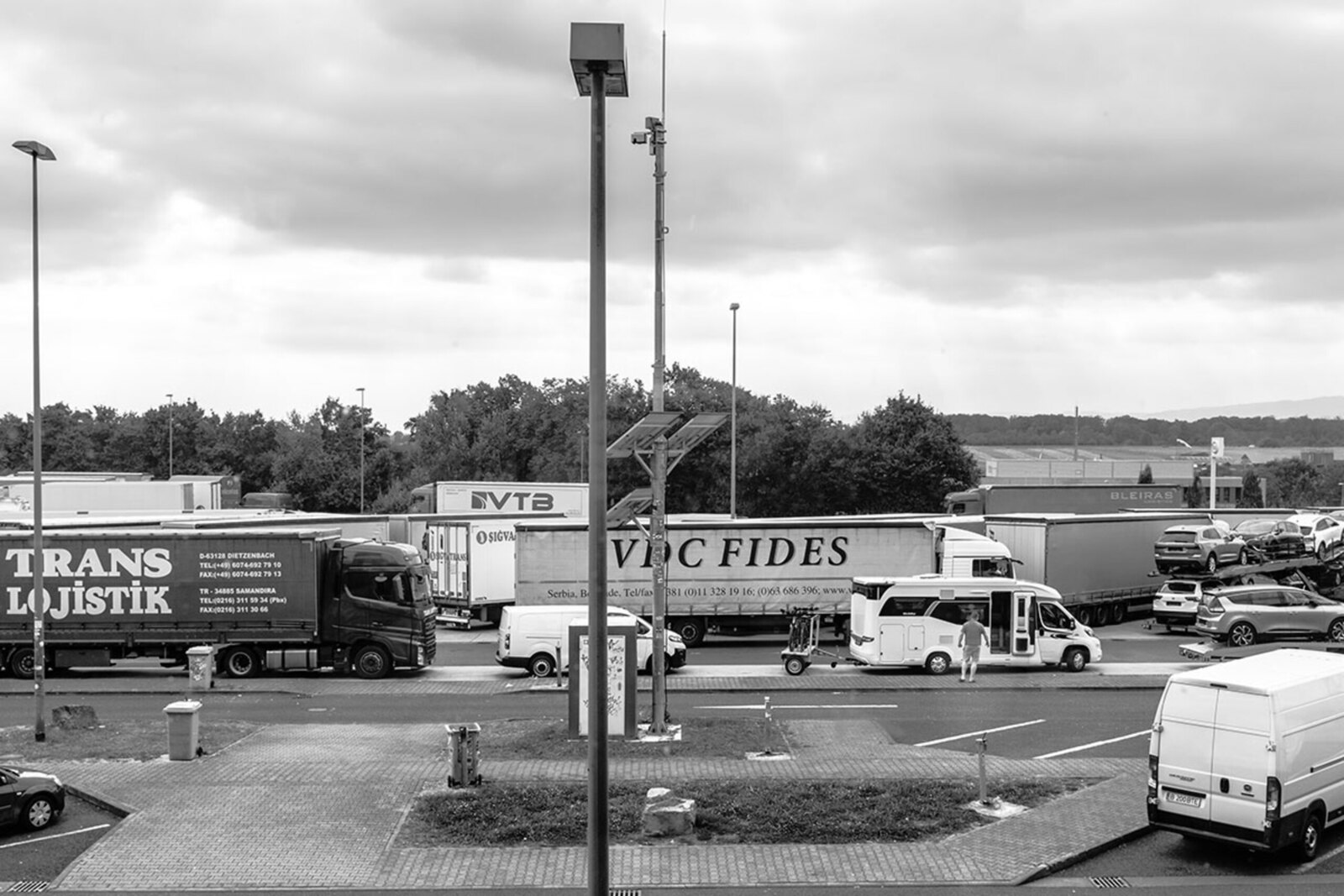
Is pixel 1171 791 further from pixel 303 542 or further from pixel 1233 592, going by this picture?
pixel 303 542

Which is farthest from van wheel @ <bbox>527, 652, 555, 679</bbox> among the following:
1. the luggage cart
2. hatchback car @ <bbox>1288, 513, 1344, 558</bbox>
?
hatchback car @ <bbox>1288, 513, 1344, 558</bbox>

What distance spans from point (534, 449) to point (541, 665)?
71.8 meters

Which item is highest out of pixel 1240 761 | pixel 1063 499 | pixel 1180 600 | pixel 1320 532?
pixel 1063 499

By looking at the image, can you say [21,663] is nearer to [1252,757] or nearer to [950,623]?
[950,623]

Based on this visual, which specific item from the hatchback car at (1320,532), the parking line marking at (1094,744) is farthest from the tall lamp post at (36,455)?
the hatchback car at (1320,532)

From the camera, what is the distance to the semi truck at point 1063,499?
2249 inches

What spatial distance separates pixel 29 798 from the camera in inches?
650

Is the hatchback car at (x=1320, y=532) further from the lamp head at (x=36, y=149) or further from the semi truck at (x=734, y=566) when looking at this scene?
the lamp head at (x=36, y=149)

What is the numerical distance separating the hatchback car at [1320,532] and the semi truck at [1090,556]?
4897mm

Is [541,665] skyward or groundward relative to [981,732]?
skyward

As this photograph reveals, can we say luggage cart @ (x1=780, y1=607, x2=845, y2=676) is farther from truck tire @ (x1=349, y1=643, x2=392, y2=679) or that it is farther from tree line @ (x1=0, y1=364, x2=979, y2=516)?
tree line @ (x1=0, y1=364, x2=979, y2=516)

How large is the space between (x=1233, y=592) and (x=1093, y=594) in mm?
8038

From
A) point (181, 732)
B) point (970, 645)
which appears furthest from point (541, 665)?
point (181, 732)

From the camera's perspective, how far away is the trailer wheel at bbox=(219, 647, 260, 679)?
31734 millimetres
